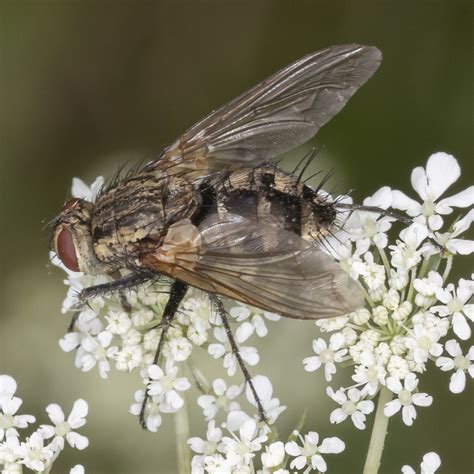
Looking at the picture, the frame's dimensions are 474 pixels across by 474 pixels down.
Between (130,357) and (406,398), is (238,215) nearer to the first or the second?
(130,357)

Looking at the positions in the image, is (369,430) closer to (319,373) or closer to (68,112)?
(319,373)

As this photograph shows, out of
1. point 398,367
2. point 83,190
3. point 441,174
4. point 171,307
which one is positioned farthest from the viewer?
point 83,190

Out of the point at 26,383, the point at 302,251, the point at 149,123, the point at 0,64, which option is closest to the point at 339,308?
the point at 302,251

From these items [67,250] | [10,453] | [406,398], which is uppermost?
[67,250]

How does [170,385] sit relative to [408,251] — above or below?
below

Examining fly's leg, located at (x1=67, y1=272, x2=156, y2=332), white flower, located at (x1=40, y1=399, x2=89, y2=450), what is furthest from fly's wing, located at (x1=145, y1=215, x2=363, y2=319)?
white flower, located at (x1=40, y1=399, x2=89, y2=450)

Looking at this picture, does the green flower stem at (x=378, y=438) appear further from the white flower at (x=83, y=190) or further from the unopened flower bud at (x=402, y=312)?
the white flower at (x=83, y=190)

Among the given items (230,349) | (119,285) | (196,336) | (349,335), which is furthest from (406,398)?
(119,285)

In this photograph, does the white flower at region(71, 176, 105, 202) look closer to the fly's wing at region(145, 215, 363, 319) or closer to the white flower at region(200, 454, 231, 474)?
the fly's wing at region(145, 215, 363, 319)

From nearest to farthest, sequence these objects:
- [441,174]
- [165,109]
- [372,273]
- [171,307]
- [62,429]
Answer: [372,273], [171,307], [62,429], [441,174], [165,109]
